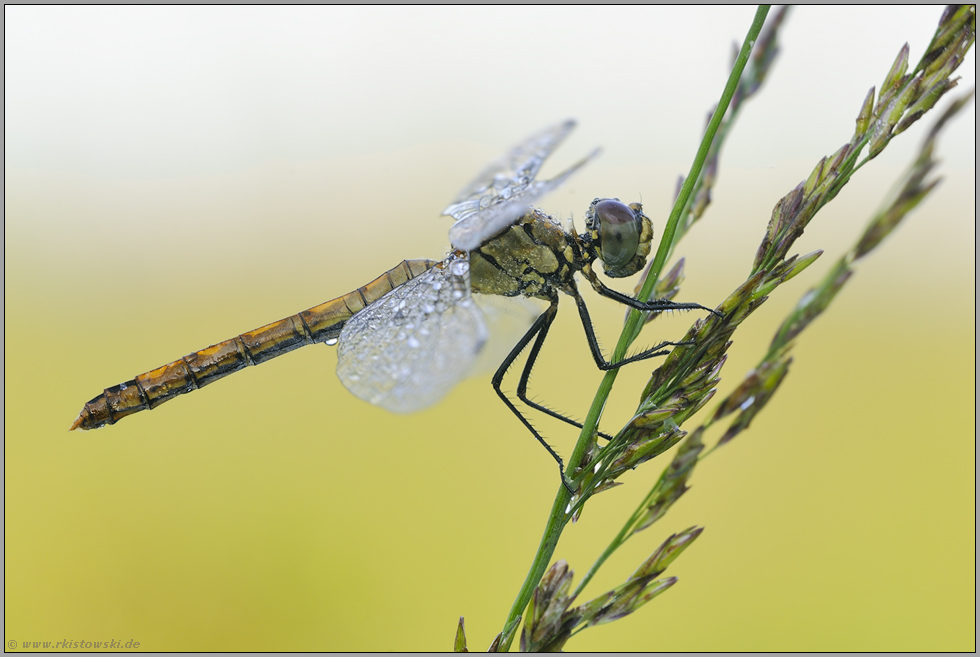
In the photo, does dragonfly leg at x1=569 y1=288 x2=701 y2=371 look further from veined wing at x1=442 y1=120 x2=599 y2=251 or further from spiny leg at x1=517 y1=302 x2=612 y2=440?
veined wing at x1=442 y1=120 x2=599 y2=251

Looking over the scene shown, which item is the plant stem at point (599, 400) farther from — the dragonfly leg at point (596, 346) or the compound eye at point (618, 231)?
the compound eye at point (618, 231)

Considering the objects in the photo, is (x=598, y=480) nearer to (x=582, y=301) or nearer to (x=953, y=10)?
(x=582, y=301)

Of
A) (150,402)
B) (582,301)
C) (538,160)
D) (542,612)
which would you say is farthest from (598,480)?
(150,402)

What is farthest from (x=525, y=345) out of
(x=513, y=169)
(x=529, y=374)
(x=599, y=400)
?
(x=599, y=400)

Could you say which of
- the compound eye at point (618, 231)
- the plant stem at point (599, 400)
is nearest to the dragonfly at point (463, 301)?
the compound eye at point (618, 231)

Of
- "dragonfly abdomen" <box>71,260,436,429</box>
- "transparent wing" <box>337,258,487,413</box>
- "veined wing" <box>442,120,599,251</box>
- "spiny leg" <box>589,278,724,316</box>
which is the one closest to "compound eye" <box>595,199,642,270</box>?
"spiny leg" <box>589,278,724,316</box>

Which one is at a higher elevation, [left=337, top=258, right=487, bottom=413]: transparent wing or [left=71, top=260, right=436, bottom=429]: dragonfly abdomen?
[left=71, top=260, right=436, bottom=429]: dragonfly abdomen

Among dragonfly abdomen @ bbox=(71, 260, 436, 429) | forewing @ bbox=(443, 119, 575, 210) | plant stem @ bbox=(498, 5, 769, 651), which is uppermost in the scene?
forewing @ bbox=(443, 119, 575, 210)

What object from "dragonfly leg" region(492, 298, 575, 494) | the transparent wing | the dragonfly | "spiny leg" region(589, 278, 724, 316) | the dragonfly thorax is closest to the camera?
"spiny leg" region(589, 278, 724, 316)
